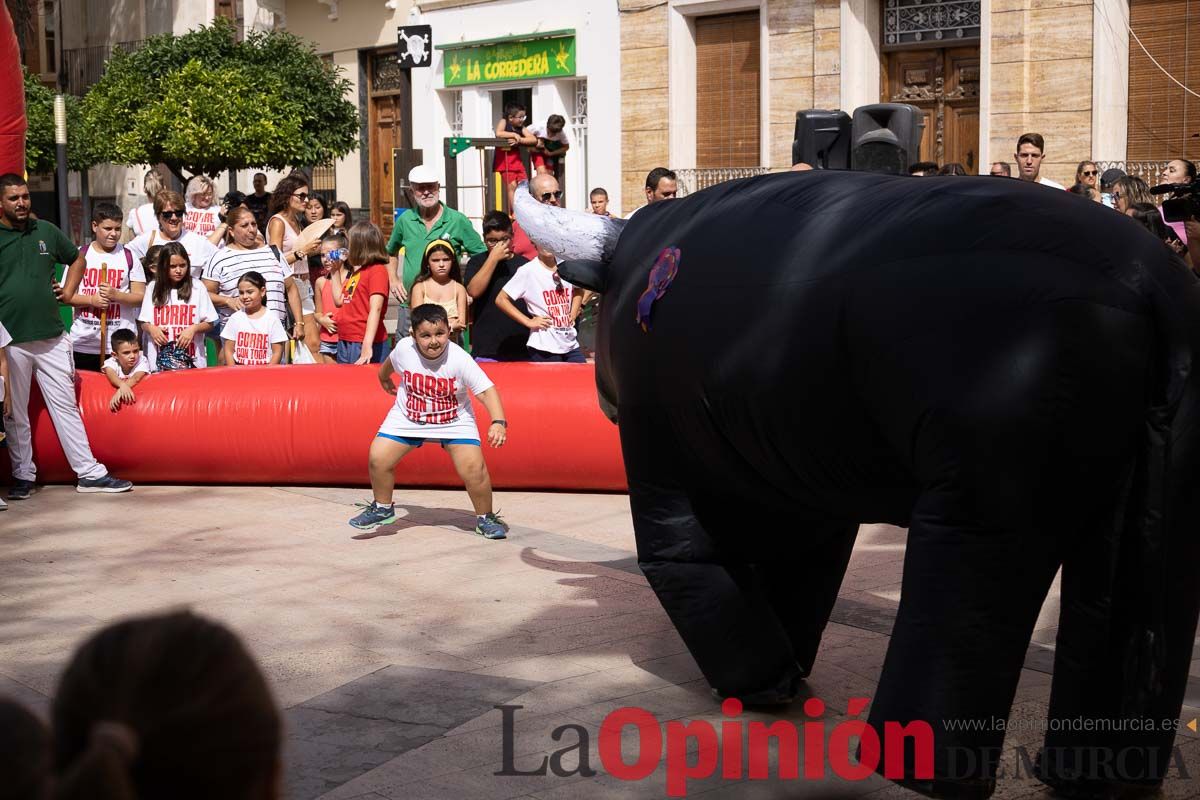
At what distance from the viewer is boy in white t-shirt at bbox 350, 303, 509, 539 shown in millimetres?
7770

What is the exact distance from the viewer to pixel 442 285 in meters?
10.3

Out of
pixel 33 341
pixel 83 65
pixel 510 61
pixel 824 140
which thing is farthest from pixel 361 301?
pixel 83 65

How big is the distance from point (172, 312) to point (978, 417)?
7.45 m

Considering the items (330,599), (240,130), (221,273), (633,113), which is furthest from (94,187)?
(330,599)

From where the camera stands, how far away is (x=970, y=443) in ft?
11.7

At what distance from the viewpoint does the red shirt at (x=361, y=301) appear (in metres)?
10.9

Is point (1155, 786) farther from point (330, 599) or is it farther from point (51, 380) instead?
point (51, 380)

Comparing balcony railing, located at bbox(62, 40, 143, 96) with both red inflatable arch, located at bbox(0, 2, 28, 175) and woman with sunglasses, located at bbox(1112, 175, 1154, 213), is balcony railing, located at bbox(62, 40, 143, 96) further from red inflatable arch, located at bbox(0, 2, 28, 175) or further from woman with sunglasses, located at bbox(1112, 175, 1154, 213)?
woman with sunglasses, located at bbox(1112, 175, 1154, 213)

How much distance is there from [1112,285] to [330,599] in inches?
151

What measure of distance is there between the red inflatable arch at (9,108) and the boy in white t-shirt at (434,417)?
474 centimetres

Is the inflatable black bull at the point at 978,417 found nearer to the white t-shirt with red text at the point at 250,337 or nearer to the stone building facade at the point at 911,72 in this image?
the white t-shirt with red text at the point at 250,337

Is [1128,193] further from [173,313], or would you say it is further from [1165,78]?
[1165,78]

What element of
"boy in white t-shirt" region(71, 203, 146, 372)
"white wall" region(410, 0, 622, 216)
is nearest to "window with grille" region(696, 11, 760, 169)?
"white wall" region(410, 0, 622, 216)

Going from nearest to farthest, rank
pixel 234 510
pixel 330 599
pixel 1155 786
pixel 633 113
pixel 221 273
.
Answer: pixel 1155 786 < pixel 330 599 < pixel 234 510 < pixel 221 273 < pixel 633 113
